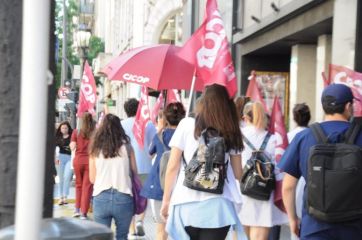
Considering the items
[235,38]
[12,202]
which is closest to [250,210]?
[12,202]

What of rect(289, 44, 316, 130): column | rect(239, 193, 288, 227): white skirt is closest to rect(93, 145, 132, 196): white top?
rect(239, 193, 288, 227): white skirt

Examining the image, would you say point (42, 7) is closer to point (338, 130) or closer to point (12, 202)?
point (12, 202)

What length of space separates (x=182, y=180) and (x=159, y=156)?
242 cm

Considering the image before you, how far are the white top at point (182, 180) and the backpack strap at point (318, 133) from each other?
0.77 m

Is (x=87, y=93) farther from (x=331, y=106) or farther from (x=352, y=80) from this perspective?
(x=331, y=106)

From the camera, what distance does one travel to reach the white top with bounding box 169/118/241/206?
14.4 feet

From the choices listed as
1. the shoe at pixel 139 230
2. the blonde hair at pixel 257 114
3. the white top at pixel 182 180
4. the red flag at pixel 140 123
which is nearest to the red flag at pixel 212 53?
the blonde hair at pixel 257 114

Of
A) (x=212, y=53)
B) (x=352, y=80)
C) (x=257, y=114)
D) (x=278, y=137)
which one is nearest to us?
(x=352, y=80)

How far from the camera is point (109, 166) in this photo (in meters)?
6.43

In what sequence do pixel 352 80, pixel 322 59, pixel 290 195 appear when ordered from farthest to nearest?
pixel 322 59, pixel 352 80, pixel 290 195

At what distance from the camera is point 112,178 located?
6.39 metres

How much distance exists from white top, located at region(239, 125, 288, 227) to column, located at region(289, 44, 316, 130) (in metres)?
5.76

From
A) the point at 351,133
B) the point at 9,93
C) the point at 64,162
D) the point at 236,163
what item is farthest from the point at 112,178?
the point at 64,162

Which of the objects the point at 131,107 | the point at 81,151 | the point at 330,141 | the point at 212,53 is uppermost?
the point at 212,53
